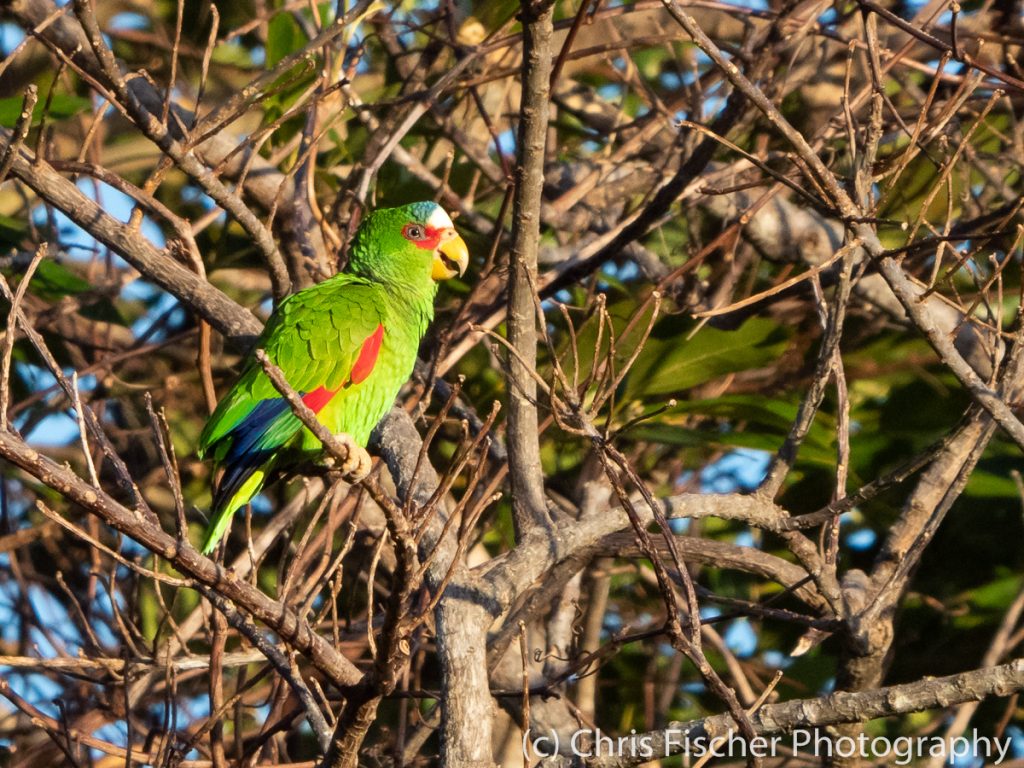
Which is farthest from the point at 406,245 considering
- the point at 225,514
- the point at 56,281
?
the point at 56,281

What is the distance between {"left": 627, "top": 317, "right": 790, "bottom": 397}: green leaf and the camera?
3.96 meters

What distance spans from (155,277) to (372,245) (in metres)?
0.76

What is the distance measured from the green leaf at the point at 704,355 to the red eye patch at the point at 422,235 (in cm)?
82

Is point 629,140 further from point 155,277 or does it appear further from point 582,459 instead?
point 155,277

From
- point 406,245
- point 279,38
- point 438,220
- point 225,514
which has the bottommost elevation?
point 225,514

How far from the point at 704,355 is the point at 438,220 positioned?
1034mm

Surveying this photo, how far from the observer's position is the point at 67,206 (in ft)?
10.4

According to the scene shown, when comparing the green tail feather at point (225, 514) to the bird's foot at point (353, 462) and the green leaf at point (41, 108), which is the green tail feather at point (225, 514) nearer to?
the bird's foot at point (353, 462)

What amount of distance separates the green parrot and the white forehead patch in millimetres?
270

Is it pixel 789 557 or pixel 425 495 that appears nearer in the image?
pixel 425 495

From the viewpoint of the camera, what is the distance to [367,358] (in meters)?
3.30

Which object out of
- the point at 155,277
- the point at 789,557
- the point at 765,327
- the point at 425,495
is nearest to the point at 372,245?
the point at 155,277

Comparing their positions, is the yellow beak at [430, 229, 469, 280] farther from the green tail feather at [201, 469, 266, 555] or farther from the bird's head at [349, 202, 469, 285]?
the green tail feather at [201, 469, 266, 555]

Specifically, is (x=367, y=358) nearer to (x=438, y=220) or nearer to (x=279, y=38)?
(x=438, y=220)
